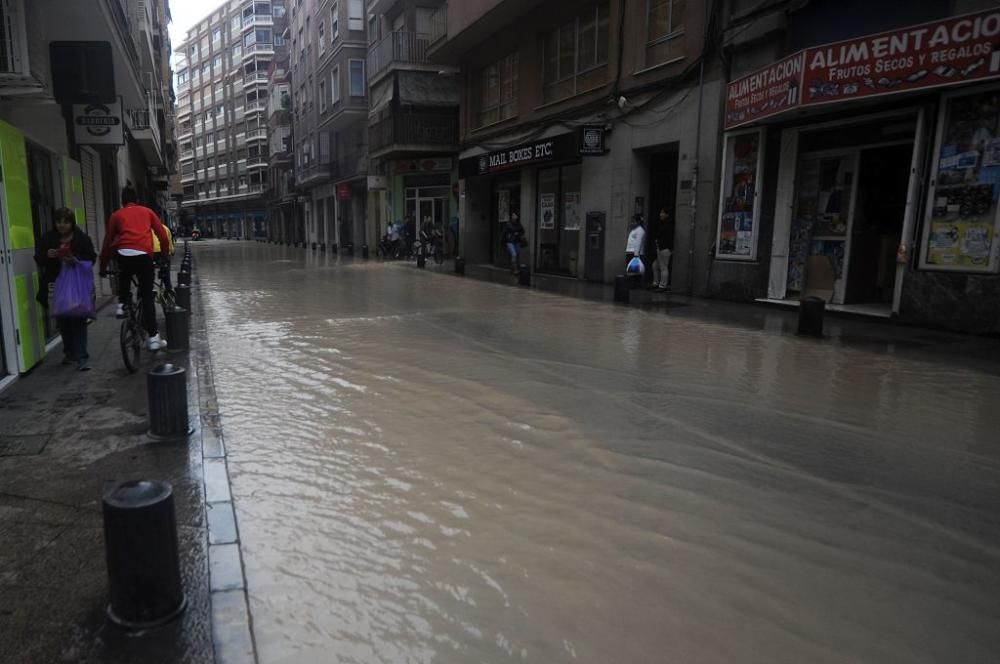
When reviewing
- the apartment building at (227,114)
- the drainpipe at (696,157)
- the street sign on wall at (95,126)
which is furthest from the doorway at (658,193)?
the apartment building at (227,114)

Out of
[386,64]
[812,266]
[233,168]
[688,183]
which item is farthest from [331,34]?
[233,168]

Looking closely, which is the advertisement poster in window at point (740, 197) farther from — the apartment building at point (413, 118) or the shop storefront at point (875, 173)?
the apartment building at point (413, 118)

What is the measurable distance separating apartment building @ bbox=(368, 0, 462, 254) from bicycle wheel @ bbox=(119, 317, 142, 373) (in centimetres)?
2011

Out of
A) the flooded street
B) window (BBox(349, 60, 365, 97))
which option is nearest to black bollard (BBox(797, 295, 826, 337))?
the flooded street

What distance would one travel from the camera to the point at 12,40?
21.5 feet

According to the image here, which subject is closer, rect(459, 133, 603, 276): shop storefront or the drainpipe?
the drainpipe

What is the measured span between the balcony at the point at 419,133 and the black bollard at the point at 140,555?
2747 cm

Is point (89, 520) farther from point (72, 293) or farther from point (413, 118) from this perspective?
point (413, 118)

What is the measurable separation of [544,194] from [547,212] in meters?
0.60

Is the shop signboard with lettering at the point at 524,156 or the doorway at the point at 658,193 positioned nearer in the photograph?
the doorway at the point at 658,193

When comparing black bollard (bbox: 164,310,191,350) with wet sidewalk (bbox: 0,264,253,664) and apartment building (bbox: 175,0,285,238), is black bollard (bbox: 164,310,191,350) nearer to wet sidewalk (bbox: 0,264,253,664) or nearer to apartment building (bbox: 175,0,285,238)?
wet sidewalk (bbox: 0,264,253,664)

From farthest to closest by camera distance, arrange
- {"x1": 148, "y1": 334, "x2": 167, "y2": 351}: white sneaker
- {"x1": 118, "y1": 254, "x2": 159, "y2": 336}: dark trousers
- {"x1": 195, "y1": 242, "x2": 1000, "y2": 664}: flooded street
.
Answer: {"x1": 148, "y1": 334, "x2": 167, "y2": 351}: white sneaker
{"x1": 118, "y1": 254, "x2": 159, "y2": 336}: dark trousers
{"x1": 195, "y1": 242, "x2": 1000, "y2": 664}: flooded street

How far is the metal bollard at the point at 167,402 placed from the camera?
460 centimetres

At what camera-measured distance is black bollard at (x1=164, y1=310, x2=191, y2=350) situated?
25.2ft
